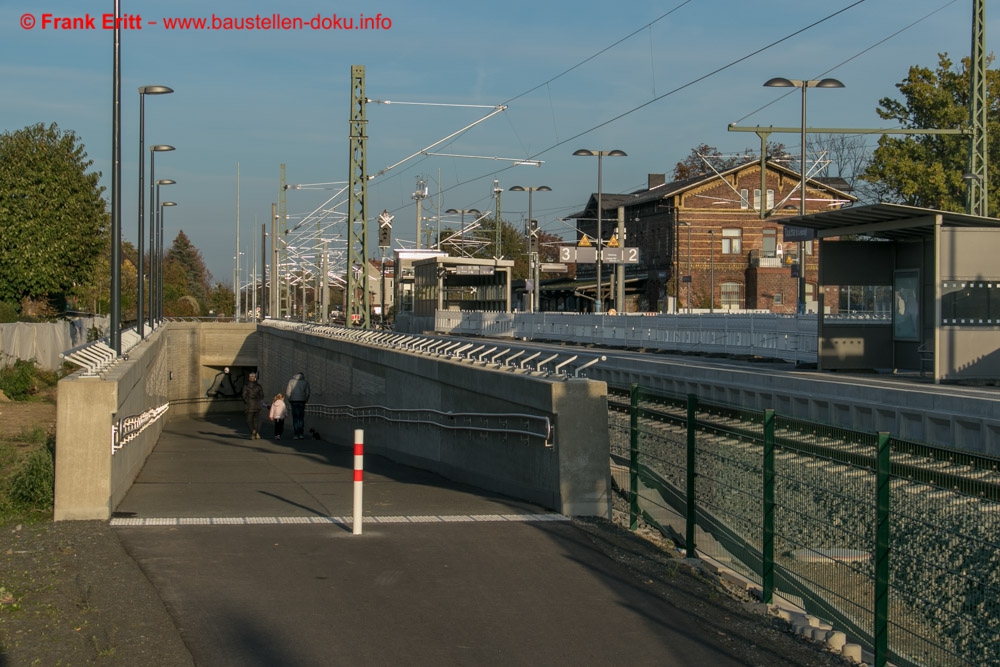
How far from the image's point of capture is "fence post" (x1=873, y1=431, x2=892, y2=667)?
6238 mm

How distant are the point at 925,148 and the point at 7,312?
121ft

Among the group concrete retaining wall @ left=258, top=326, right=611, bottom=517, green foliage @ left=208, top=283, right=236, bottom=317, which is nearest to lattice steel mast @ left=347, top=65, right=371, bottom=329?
concrete retaining wall @ left=258, top=326, right=611, bottom=517

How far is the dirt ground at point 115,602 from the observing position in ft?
20.9

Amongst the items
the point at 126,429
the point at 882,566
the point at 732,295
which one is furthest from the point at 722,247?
the point at 882,566

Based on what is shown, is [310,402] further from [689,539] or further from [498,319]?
[689,539]

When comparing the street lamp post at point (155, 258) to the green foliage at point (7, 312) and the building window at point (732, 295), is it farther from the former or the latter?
the building window at point (732, 295)

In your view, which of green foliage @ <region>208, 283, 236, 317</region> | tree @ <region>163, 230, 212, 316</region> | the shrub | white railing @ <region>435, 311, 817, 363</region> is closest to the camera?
white railing @ <region>435, 311, 817, 363</region>

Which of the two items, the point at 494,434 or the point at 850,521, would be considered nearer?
the point at 850,521

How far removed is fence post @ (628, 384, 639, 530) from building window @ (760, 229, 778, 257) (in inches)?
2492

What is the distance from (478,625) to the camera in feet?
23.3

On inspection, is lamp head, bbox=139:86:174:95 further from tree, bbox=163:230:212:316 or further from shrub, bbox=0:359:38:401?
tree, bbox=163:230:212:316

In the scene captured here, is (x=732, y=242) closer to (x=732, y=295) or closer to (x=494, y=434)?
(x=732, y=295)

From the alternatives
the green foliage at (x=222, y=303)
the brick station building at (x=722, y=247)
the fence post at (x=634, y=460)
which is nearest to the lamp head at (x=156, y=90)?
the fence post at (x=634, y=460)

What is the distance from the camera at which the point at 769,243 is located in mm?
72125
